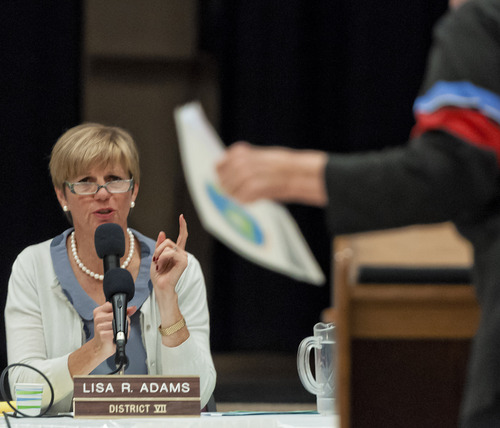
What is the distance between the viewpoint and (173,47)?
3.59 m

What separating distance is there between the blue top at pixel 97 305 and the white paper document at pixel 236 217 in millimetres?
1098

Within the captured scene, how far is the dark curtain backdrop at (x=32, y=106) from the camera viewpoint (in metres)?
3.39

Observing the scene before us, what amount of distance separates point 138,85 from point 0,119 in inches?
23.5

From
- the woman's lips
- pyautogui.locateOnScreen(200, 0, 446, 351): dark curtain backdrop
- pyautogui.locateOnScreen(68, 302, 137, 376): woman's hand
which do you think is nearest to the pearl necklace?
the woman's lips

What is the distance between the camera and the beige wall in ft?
11.6

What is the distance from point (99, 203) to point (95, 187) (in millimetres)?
41

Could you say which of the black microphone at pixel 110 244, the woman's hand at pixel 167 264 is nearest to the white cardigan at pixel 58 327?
the woman's hand at pixel 167 264

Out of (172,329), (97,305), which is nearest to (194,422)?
(172,329)

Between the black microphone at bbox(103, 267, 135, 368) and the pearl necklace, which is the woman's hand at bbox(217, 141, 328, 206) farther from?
the pearl necklace

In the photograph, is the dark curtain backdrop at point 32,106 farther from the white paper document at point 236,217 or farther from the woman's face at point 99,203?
the white paper document at point 236,217

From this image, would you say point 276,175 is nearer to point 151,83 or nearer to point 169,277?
point 169,277

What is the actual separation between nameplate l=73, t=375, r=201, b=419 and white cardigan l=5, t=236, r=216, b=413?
0.29 metres

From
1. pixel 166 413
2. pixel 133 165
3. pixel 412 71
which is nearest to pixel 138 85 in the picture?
pixel 412 71

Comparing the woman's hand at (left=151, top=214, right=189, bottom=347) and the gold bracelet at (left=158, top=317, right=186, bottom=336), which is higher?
the woman's hand at (left=151, top=214, right=189, bottom=347)
